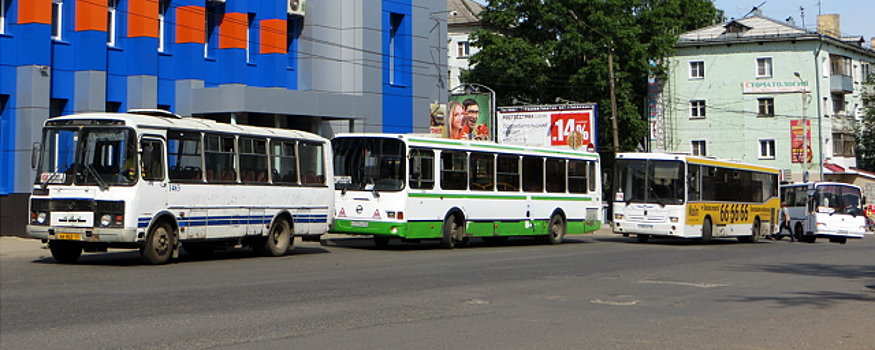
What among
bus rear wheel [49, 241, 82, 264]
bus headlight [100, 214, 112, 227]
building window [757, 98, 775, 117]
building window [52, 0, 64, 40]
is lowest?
bus rear wheel [49, 241, 82, 264]

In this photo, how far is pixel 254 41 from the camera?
34.3 meters

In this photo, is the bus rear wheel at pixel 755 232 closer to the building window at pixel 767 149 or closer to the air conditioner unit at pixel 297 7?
the air conditioner unit at pixel 297 7

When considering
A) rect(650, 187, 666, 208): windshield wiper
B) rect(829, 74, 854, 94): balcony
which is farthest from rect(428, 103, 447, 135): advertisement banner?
rect(829, 74, 854, 94): balcony

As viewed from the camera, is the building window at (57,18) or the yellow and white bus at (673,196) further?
the yellow and white bus at (673,196)

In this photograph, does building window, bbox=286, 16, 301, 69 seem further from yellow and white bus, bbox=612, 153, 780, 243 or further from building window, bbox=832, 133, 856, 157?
building window, bbox=832, 133, 856, 157

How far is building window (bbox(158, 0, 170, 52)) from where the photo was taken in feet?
102

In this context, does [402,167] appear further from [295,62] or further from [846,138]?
[846,138]

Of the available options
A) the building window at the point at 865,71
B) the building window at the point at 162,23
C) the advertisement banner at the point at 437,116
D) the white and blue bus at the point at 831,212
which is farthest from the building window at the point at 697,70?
the building window at the point at 162,23

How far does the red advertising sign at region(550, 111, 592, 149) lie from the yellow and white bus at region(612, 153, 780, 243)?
1372 centimetres

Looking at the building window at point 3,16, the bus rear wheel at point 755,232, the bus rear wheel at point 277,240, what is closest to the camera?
the bus rear wheel at point 277,240

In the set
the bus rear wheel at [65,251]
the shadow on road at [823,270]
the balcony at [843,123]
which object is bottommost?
the shadow on road at [823,270]

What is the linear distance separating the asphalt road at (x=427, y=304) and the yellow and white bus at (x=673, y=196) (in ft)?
30.8

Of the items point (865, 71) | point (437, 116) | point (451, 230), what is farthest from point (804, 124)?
point (451, 230)

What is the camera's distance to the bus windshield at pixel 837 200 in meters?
41.6
